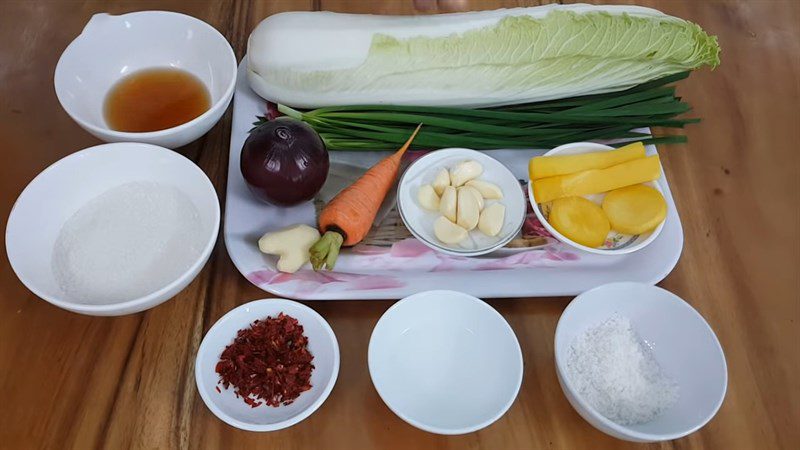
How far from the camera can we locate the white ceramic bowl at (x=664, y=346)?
3.07 ft

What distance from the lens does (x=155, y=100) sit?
4.19ft

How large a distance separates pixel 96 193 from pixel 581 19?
38.3 inches

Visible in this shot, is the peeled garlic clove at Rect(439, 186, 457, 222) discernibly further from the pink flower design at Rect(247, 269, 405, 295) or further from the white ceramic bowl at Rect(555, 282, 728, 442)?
the white ceramic bowl at Rect(555, 282, 728, 442)

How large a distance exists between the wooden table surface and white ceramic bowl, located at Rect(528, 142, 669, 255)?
0.11 m

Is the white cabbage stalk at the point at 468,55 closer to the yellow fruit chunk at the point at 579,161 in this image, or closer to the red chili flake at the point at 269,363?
the yellow fruit chunk at the point at 579,161

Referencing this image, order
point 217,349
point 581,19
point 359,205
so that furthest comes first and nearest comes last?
point 581,19
point 359,205
point 217,349

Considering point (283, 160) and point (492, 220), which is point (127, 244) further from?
point (492, 220)

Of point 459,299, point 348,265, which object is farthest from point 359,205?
point 459,299

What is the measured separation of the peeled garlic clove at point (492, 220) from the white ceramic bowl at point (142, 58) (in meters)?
0.52

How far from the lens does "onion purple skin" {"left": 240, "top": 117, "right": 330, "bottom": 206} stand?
1079 millimetres

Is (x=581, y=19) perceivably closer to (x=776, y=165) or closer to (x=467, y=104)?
(x=467, y=104)

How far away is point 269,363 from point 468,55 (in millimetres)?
697

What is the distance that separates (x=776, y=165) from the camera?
1.33 meters

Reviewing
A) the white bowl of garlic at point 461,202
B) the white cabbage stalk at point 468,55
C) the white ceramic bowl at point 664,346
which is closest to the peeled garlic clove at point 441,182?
the white bowl of garlic at point 461,202
